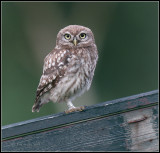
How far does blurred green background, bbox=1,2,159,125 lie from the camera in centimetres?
1159

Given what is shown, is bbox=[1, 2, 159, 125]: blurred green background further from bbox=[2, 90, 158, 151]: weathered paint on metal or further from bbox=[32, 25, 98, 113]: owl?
bbox=[2, 90, 158, 151]: weathered paint on metal

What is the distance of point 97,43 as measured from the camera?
43.6ft

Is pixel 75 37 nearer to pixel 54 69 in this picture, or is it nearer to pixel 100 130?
pixel 54 69

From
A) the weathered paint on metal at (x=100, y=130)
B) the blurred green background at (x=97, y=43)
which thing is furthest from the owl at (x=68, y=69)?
the blurred green background at (x=97, y=43)

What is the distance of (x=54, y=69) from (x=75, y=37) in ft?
1.71

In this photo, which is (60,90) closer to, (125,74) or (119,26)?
(125,74)

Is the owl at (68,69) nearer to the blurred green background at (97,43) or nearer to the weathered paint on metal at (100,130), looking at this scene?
the weathered paint on metal at (100,130)

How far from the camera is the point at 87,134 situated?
3.59 meters

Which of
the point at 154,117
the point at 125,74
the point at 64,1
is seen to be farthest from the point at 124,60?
the point at 154,117

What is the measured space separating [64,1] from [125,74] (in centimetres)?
275

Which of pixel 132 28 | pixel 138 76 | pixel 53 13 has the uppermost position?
pixel 53 13

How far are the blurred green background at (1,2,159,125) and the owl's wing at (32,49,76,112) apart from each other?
5.13 meters

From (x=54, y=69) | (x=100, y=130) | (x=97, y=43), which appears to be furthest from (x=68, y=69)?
(x=97, y=43)

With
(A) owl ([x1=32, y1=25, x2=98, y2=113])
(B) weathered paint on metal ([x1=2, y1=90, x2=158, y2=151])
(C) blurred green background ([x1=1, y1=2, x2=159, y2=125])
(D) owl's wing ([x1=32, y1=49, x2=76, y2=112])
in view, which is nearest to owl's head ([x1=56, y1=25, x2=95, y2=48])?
(A) owl ([x1=32, y1=25, x2=98, y2=113])
